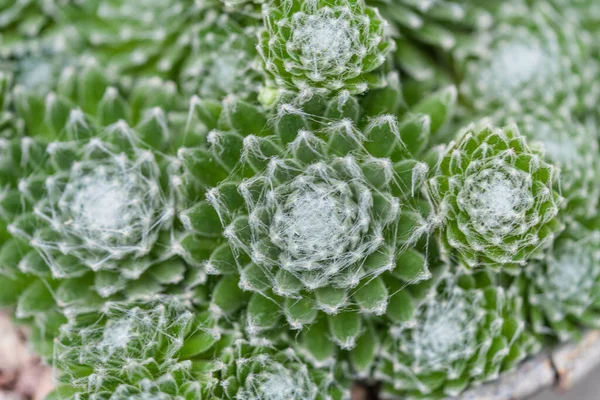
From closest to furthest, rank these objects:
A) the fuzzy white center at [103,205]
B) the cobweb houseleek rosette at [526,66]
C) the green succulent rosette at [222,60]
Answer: the fuzzy white center at [103,205]
the green succulent rosette at [222,60]
the cobweb houseleek rosette at [526,66]

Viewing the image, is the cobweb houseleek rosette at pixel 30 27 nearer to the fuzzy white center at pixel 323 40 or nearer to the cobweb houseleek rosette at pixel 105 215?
the cobweb houseleek rosette at pixel 105 215

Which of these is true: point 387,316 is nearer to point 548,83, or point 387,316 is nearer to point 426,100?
point 426,100

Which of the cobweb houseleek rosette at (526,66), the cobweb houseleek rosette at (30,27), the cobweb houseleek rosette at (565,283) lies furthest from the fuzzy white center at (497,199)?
the cobweb houseleek rosette at (30,27)

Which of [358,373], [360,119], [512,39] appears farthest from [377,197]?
[512,39]

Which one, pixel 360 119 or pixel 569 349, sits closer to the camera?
pixel 360 119

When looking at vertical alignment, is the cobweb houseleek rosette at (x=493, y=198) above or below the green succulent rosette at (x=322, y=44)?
below

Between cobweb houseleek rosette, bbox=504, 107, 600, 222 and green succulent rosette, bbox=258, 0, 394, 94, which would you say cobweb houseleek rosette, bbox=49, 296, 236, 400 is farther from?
cobweb houseleek rosette, bbox=504, 107, 600, 222

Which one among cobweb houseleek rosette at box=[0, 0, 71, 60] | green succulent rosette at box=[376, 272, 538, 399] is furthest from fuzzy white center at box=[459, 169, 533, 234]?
cobweb houseleek rosette at box=[0, 0, 71, 60]
